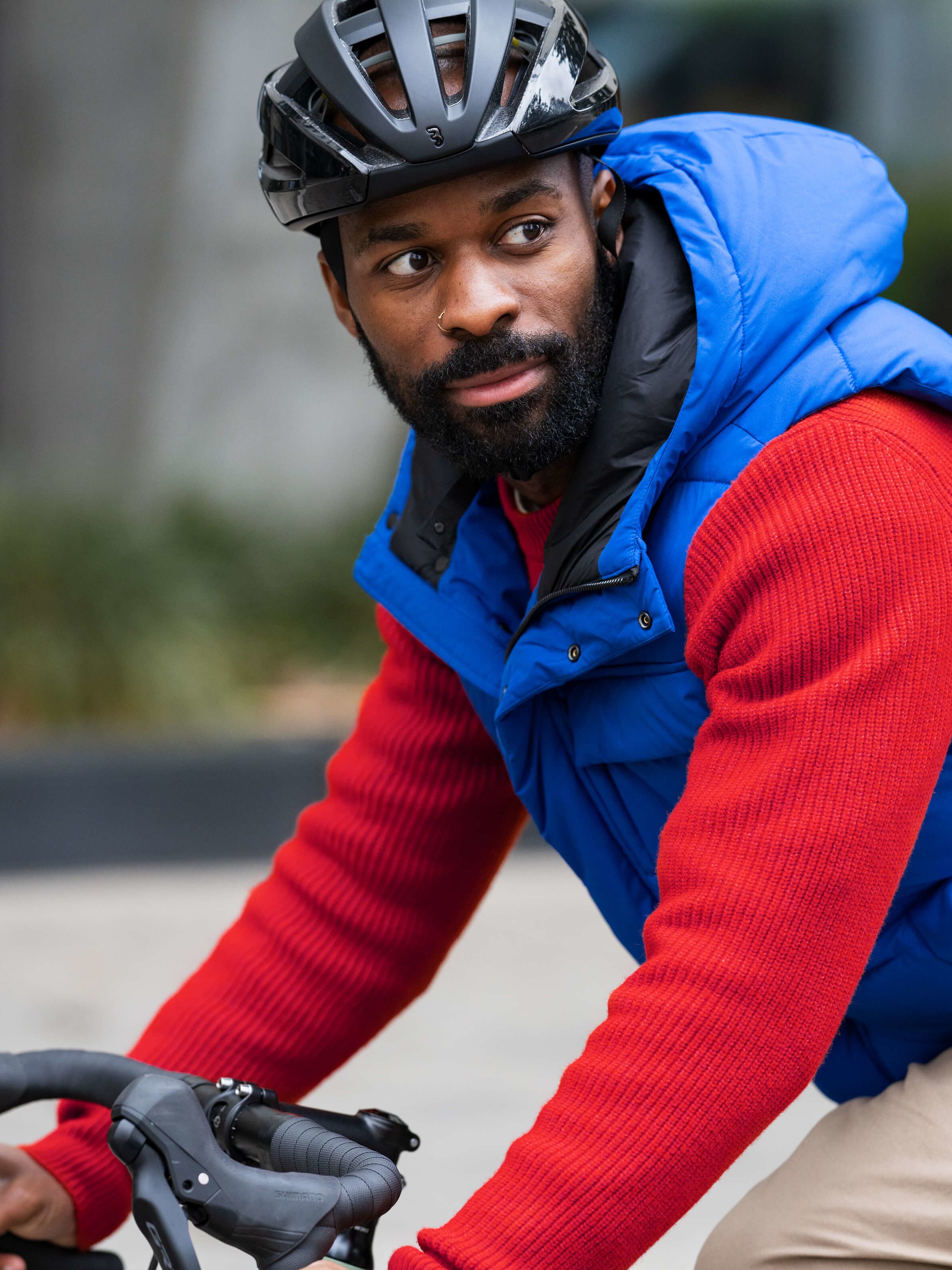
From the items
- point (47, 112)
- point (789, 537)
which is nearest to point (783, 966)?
point (789, 537)

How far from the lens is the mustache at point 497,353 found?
2.04 meters

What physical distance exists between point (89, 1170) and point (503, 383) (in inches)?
49.2

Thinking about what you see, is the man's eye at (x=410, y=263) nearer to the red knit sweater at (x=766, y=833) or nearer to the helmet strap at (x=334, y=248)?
the helmet strap at (x=334, y=248)

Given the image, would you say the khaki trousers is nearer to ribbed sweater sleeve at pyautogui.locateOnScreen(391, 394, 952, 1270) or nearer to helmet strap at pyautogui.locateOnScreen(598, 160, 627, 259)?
ribbed sweater sleeve at pyautogui.locateOnScreen(391, 394, 952, 1270)

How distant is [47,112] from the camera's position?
9.80m

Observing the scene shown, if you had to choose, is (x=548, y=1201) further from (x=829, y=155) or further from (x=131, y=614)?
(x=131, y=614)

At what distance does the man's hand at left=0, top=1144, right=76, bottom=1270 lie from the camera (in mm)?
2146

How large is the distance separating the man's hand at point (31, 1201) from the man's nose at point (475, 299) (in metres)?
1.28

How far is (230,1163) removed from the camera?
1698 millimetres

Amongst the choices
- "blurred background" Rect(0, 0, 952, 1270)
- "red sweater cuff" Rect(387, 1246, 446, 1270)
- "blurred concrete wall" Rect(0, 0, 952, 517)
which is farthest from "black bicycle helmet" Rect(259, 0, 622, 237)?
"blurred concrete wall" Rect(0, 0, 952, 517)

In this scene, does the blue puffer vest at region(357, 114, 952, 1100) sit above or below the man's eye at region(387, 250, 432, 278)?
below

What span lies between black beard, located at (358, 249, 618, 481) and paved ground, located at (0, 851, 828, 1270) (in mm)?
2121

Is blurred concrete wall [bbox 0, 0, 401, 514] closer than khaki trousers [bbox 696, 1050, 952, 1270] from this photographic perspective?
No

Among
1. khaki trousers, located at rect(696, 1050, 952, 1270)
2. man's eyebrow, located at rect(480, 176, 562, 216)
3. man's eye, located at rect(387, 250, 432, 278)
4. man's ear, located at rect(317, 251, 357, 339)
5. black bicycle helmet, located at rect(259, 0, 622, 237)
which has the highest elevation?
black bicycle helmet, located at rect(259, 0, 622, 237)
